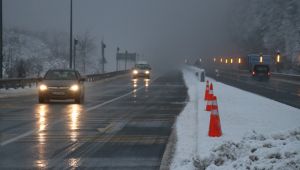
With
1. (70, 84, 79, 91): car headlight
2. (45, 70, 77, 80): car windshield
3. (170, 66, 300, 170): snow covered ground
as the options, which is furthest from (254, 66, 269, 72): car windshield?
(170, 66, 300, 170): snow covered ground

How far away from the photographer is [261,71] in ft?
218

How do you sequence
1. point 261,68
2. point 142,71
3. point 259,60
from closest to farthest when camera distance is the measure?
point 261,68
point 259,60
point 142,71

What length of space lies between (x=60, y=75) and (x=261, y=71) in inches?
1631

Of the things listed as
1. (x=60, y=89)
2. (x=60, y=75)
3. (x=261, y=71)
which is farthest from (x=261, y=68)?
(x=60, y=89)

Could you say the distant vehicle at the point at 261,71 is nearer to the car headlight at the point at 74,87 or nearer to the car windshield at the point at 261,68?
the car windshield at the point at 261,68

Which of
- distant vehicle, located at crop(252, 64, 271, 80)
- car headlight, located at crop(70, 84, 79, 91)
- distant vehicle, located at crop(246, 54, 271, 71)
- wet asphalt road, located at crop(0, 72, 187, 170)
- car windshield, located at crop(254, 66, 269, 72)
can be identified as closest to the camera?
wet asphalt road, located at crop(0, 72, 187, 170)

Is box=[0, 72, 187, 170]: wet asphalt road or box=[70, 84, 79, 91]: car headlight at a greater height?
box=[70, 84, 79, 91]: car headlight

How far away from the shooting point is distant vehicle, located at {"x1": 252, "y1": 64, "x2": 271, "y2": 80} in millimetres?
66000

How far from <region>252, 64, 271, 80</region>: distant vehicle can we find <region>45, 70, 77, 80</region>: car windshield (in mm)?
40416

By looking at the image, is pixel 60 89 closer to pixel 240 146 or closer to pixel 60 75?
pixel 60 75

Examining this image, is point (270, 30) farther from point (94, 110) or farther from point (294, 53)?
point (94, 110)

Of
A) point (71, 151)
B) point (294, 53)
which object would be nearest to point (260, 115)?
point (71, 151)

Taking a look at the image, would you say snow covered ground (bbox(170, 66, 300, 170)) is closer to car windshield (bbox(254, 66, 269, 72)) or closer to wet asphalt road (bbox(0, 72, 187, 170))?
wet asphalt road (bbox(0, 72, 187, 170))

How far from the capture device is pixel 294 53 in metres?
97.2
